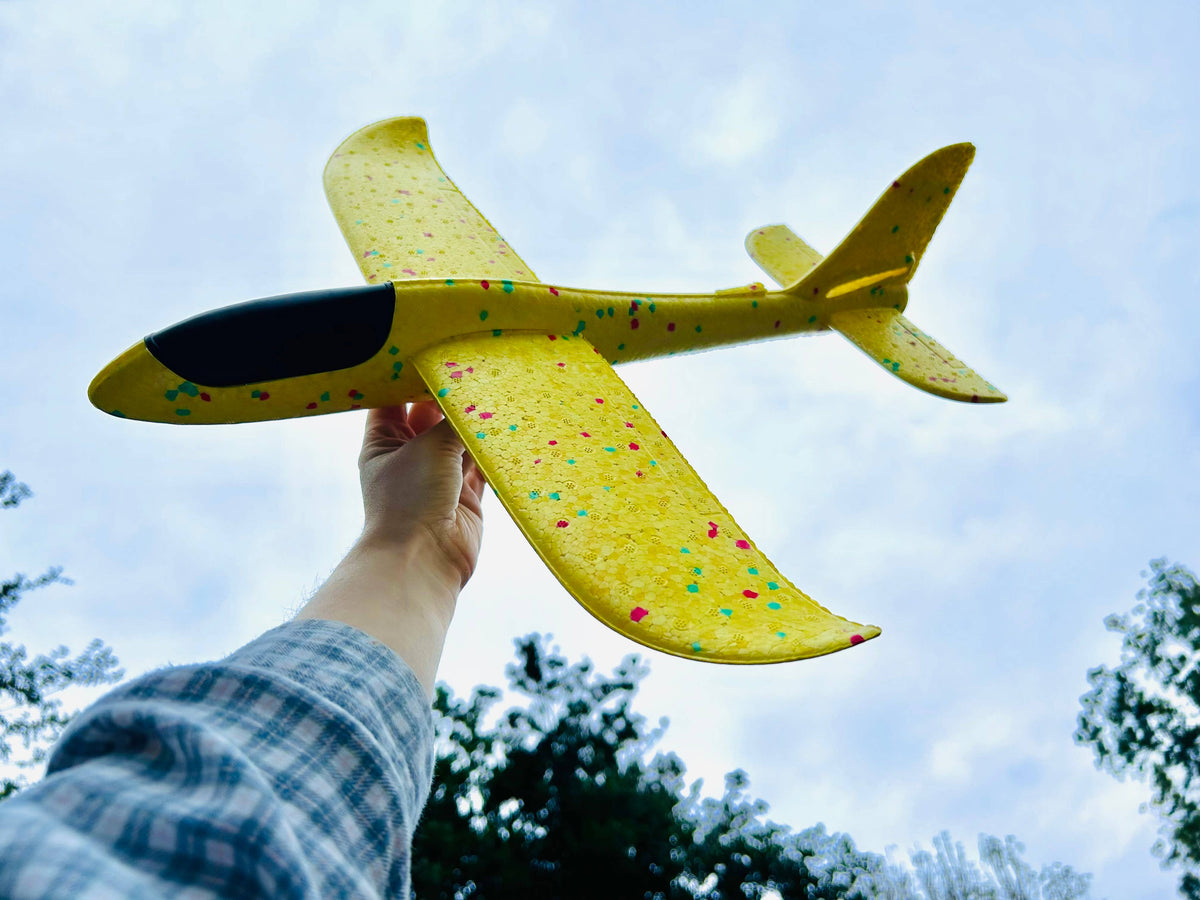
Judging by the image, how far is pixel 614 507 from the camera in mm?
2027

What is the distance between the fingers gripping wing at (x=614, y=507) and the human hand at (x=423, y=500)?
347 mm

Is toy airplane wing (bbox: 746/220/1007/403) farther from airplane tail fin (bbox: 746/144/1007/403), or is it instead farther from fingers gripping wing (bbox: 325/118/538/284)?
fingers gripping wing (bbox: 325/118/538/284)

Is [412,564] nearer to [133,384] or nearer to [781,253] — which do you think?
[133,384]

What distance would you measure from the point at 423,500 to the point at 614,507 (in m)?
0.87

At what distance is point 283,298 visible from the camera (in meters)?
2.42

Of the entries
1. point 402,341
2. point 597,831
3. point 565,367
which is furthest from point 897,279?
point 597,831

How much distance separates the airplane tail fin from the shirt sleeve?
2918mm

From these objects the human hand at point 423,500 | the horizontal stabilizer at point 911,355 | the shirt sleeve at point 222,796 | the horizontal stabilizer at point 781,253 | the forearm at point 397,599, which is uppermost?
the horizontal stabilizer at point 781,253

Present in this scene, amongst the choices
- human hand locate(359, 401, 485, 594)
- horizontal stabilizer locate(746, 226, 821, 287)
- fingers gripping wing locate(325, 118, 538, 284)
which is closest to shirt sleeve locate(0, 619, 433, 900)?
human hand locate(359, 401, 485, 594)

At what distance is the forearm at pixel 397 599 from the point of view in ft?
5.89

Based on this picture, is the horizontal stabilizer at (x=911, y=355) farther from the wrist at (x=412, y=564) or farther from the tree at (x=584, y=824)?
the tree at (x=584, y=824)

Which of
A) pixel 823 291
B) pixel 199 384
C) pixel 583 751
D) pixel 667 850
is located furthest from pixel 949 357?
pixel 583 751

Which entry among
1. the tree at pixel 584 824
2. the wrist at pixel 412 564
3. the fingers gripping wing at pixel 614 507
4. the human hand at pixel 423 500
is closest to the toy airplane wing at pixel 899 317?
the fingers gripping wing at pixel 614 507

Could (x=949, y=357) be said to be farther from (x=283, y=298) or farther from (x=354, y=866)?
(x=354, y=866)
